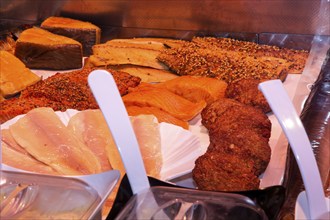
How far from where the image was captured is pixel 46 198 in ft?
3.75

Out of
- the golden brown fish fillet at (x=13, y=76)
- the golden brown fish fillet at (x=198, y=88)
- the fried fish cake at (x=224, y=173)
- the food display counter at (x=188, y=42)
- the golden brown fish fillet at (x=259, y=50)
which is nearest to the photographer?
the fried fish cake at (x=224, y=173)

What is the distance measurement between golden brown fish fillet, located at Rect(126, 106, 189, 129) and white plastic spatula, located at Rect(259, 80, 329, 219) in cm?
100

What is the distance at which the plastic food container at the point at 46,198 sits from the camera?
43.4 inches

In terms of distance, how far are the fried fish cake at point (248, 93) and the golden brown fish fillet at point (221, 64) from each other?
20 centimetres

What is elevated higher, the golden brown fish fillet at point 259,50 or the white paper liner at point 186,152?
the golden brown fish fillet at point 259,50

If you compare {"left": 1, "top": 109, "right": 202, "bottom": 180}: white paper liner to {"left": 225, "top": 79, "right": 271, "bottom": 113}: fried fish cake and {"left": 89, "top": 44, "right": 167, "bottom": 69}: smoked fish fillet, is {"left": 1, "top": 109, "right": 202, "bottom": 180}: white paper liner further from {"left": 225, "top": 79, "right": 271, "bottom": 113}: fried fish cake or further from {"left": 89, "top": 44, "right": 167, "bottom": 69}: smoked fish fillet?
{"left": 89, "top": 44, "right": 167, "bottom": 69}: smoked fish fillet

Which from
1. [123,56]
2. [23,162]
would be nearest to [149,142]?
[23,162]

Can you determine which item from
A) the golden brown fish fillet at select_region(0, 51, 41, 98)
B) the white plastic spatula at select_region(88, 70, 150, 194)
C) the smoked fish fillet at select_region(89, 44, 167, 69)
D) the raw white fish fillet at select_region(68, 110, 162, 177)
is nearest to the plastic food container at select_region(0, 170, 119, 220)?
the white plastic spatula at select_region(88, 70, 150, 194)

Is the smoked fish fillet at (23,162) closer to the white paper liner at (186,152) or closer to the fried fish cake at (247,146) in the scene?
the white paper liner at (186,152)

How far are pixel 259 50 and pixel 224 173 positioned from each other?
1.48m

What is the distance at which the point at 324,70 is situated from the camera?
2.53 metres

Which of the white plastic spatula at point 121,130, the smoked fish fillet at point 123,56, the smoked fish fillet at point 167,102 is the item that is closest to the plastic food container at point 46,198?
the white plastic spatula at point 121,130

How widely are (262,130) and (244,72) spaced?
774 mm

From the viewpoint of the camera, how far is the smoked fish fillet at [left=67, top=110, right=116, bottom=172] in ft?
Result: 5.73
